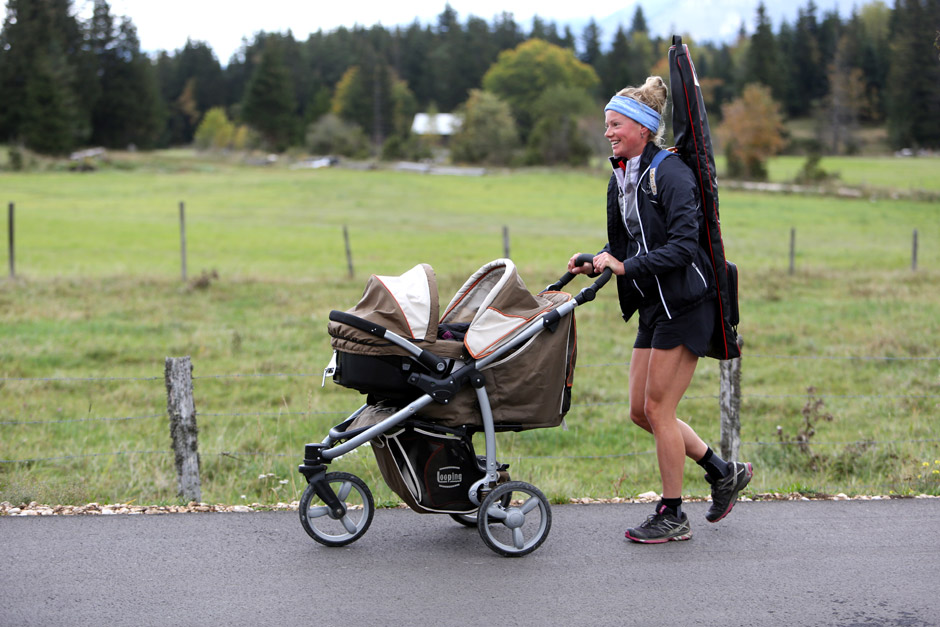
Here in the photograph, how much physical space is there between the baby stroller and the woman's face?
0.63 metres

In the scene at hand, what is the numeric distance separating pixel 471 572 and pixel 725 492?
1.42m

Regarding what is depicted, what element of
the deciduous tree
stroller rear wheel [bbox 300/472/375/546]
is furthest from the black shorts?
the deciduous tree

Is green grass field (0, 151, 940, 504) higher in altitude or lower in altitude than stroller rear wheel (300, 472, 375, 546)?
lower

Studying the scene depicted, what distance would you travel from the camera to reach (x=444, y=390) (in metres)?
4.39

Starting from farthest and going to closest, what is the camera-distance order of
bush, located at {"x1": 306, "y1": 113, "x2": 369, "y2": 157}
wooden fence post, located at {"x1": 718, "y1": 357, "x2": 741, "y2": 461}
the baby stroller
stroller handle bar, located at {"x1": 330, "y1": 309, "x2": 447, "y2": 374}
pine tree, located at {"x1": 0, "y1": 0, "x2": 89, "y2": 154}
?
bush, located at {"x1": 306, "y1": 113, "x2": 369, "y2": 157} < pine tree, located at {"x1": 0, "y1": 0, "x2": 89, "y2": 154} < wooden fence post, located at {"x1": 718, "y1": 357, "x2": 741, "y2": 461} < the baby stroller < stroller handle bar, located at {"x1": 330, "y1": 309, "x2": 447, "y2": 374}

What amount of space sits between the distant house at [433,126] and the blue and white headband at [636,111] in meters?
96.1

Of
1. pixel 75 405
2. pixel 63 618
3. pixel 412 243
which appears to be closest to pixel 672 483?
pixel 63 618

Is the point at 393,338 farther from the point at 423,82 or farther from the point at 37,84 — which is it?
the point at 423,82

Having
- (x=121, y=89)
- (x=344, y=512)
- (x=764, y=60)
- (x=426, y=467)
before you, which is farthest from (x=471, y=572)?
(x=764, y=60)

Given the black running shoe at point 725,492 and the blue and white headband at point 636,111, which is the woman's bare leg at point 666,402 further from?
the blue and white headband at point 636,111

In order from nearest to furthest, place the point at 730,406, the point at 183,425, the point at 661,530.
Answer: the point at 661,530 < the point at 183,425 < the point at 730,406

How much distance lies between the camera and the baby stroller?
14.4 ft

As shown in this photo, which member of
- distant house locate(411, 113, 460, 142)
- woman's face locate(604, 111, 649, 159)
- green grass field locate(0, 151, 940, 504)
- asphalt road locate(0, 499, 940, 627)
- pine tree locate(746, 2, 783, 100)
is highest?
pine tree locate(746, 2, 783, 100)

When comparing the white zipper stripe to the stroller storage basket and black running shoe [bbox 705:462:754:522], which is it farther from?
the stroller storage basket
